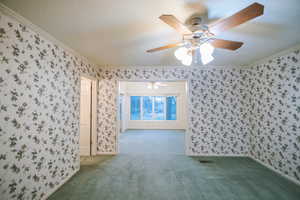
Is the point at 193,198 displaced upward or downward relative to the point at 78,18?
downward

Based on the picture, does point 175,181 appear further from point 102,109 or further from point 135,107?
point 135,107

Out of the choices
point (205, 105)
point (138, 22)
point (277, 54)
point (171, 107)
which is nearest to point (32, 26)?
point (138, 22)

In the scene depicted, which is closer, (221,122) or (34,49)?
(34,49)

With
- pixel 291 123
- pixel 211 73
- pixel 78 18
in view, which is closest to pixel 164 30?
pixel 78 18

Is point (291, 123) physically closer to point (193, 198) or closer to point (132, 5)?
point (193, 198)

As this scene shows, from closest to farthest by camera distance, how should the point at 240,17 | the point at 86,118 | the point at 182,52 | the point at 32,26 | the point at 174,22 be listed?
the point at 240,17 < the point at 174,22 < the point at 182,52 < the point at 32,26 < the point at 86,118

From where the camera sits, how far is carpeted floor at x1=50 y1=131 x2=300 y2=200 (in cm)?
198

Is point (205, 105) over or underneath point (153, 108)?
over

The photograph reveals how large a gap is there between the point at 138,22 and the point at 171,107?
245 inches

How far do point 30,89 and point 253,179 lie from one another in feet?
12.2

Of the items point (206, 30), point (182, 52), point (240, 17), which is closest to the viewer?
point (240, 17)

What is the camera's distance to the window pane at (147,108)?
24.7 ft

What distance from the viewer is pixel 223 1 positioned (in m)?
1.27

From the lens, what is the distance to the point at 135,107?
298 inches
